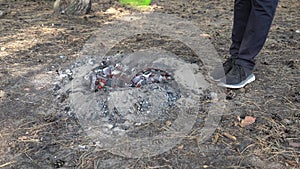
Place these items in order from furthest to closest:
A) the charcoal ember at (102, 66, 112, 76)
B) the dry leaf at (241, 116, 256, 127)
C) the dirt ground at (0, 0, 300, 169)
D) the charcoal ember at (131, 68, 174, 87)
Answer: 1. the charcoal ember at (102, 66, 112, 76)
2. the charcoal ember at (131, 68, 174, 87)
3. the dry leaf at (241, 116, 256, 127)
4. the dirt ground at (0, 0, 300, 169)

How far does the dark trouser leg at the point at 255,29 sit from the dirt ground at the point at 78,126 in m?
0.29

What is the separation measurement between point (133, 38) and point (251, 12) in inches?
75.9

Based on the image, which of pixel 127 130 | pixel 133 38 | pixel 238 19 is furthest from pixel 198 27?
pixel 127 130

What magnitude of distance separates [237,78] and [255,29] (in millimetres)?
468

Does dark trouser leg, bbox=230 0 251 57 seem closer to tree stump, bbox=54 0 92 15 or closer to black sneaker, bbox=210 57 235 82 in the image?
black sneaker, bbox=210 57 235 82

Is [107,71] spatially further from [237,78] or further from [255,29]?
[255,29]

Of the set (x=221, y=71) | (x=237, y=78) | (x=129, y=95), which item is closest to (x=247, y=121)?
(x=237, y=78)

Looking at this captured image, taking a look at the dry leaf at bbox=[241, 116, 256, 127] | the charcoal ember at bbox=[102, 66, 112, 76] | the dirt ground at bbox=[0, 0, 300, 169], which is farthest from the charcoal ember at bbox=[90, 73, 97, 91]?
the dry leaf at bbox=[241, 116, 256, 127]

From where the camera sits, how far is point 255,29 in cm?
289

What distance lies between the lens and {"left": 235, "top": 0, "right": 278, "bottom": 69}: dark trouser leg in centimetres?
281

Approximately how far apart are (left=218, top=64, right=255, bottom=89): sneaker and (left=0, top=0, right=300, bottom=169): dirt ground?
7cm

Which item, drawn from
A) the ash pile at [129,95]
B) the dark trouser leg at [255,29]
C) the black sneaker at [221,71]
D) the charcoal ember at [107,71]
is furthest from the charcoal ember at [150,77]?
the dark trouser leg at [255,29]

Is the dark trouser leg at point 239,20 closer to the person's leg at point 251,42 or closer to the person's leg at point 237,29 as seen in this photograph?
the person's leg at point 237,29

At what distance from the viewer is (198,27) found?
5.07m
